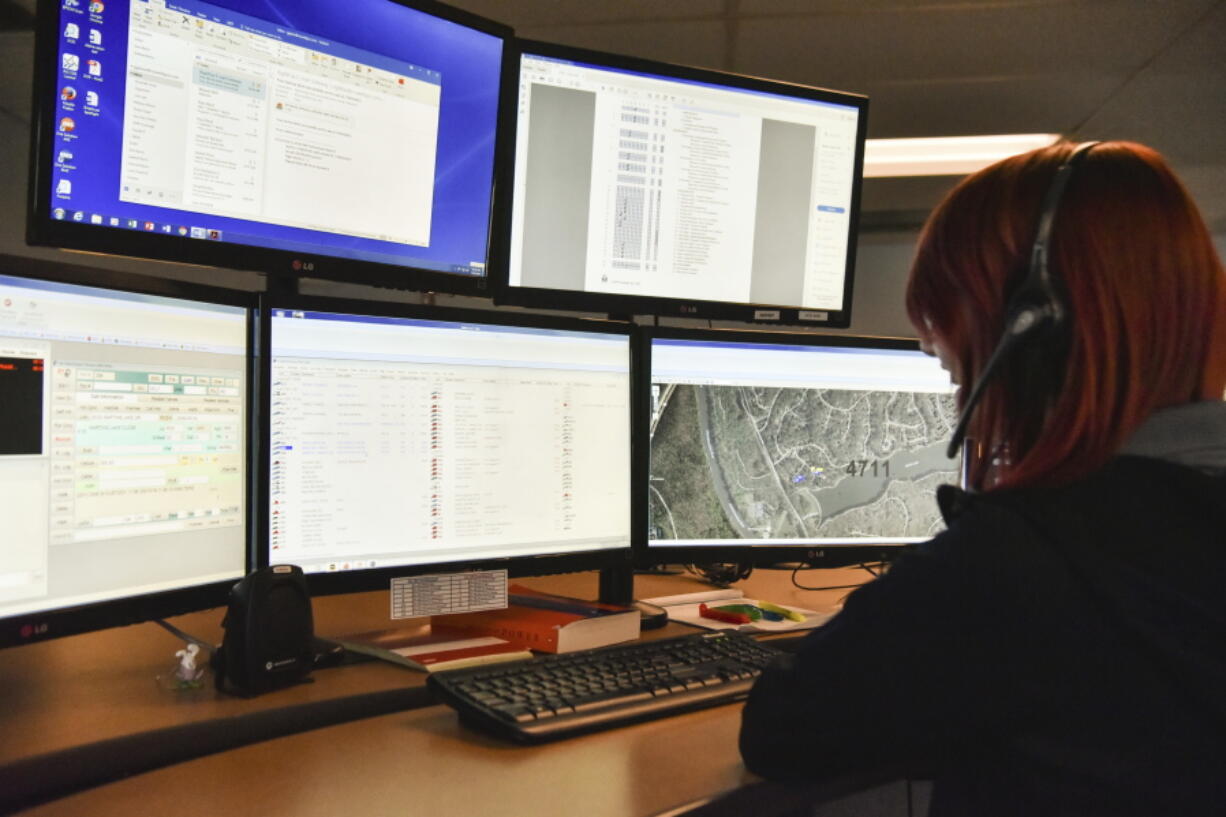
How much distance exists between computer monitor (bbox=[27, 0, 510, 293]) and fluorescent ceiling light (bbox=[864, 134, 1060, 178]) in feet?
11.1

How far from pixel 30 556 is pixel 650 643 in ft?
1.99

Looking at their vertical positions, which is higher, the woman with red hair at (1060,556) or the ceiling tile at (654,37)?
the ceiling tile at (654,37)

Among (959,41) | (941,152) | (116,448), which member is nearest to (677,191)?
(116,448)

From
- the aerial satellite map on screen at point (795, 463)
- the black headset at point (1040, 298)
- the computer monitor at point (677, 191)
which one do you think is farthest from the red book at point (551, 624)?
the black headset at point (1040, 298)

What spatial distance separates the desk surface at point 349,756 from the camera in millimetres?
646

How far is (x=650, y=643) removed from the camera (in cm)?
99

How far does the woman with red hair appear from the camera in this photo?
1.90 ft

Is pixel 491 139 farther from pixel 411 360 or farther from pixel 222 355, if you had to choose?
pixel 222 355

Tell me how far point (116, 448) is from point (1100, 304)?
33.7 inches

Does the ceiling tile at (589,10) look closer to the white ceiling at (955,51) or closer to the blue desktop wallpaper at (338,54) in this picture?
the white ceiling at (955,51)

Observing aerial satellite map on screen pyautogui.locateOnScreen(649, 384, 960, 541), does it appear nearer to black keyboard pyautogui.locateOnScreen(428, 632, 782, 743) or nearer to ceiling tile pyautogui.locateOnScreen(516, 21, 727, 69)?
black keyboard pyautogui.locateOnScreen(428, 632, 782, 743)

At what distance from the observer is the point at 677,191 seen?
131 centimetres

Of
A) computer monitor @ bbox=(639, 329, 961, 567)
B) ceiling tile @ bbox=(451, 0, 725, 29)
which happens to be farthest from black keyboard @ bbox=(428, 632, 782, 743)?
ceiling tile @ bbox=(451, 0, 725, 29)

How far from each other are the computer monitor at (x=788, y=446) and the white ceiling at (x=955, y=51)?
2055mm
